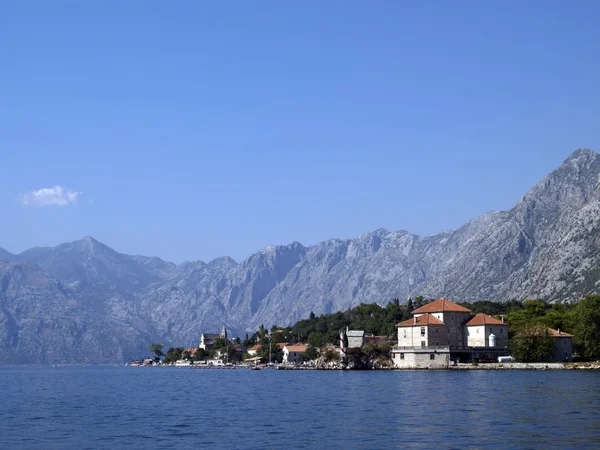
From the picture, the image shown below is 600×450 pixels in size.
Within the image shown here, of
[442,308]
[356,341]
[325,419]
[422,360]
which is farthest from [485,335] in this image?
[325,419]

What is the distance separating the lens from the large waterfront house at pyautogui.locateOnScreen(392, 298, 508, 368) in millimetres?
137750

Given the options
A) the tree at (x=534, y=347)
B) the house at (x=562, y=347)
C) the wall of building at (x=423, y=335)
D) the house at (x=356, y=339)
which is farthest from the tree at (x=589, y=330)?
the house at (x=356, y=339)

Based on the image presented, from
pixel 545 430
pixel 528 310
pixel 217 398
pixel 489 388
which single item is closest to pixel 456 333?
pixel 528 310

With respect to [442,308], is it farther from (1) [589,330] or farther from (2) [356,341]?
(2) [356,341]

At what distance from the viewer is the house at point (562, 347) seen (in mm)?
132875

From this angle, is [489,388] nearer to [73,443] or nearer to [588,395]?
[588,395]

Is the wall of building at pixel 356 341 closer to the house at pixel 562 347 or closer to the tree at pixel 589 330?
the house at pixel 562 347

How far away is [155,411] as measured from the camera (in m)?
63.9

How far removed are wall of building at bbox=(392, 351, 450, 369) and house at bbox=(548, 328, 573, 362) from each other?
17456mm

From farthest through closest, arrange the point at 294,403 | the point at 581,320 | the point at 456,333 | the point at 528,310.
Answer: the point at 528,310, the point at 456,333, the point at 581,320, the point at 294,403

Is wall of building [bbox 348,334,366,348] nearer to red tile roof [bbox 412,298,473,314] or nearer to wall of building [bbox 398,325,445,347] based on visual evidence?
red tile roof [bbox 412,298,473,314]

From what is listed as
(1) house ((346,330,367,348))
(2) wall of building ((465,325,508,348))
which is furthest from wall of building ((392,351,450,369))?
(1) house ((346,330,367,348))

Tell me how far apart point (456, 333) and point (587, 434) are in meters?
102

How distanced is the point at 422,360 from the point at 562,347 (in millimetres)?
Answer: 23142
